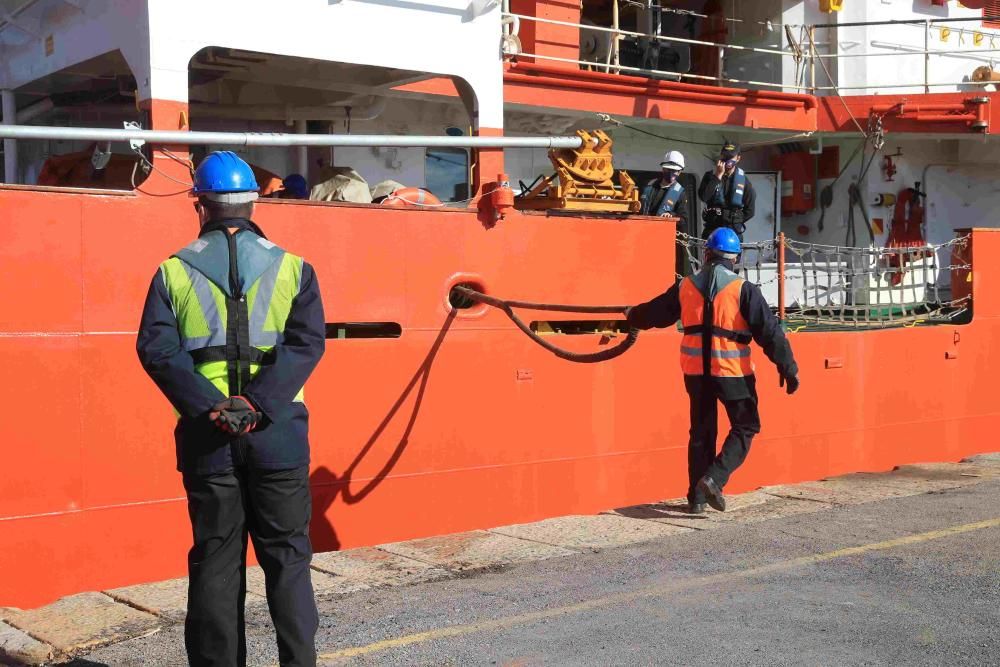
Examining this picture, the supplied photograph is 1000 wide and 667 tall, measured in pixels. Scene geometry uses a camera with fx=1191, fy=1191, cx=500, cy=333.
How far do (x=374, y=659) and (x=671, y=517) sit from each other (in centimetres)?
329

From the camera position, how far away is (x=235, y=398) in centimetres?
373

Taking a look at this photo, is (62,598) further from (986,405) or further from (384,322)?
(986,405)

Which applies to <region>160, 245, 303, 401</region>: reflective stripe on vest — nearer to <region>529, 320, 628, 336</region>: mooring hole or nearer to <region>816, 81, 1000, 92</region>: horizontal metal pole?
<region>529, 320, 628, 336</region>: mooring hole

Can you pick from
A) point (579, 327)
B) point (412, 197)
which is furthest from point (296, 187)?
point (579, 327)

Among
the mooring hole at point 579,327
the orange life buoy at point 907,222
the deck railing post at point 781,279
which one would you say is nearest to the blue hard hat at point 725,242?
the mooring hole at point 579,327

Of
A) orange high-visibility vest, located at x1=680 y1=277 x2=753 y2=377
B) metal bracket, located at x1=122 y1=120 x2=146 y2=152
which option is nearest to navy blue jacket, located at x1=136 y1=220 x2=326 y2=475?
metal bracket, located at x1=122 y1=120 x2=146 y2=152

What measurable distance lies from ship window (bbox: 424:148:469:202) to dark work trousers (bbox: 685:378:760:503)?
3.57 m

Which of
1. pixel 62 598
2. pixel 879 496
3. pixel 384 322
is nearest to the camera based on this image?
pixel 62 598

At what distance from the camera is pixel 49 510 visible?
5785 millimetres

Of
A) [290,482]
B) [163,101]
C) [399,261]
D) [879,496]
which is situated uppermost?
[163,101]

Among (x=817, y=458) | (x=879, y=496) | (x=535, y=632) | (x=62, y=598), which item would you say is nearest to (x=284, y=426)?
(x=535, y=632)

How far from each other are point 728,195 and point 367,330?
393 cm

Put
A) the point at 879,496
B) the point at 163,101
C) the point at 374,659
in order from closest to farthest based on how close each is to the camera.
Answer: the point at 374,659 < the point at 163,101 < the point at 879,496

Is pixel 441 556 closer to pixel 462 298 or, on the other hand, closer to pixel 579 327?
pixel 462 298
